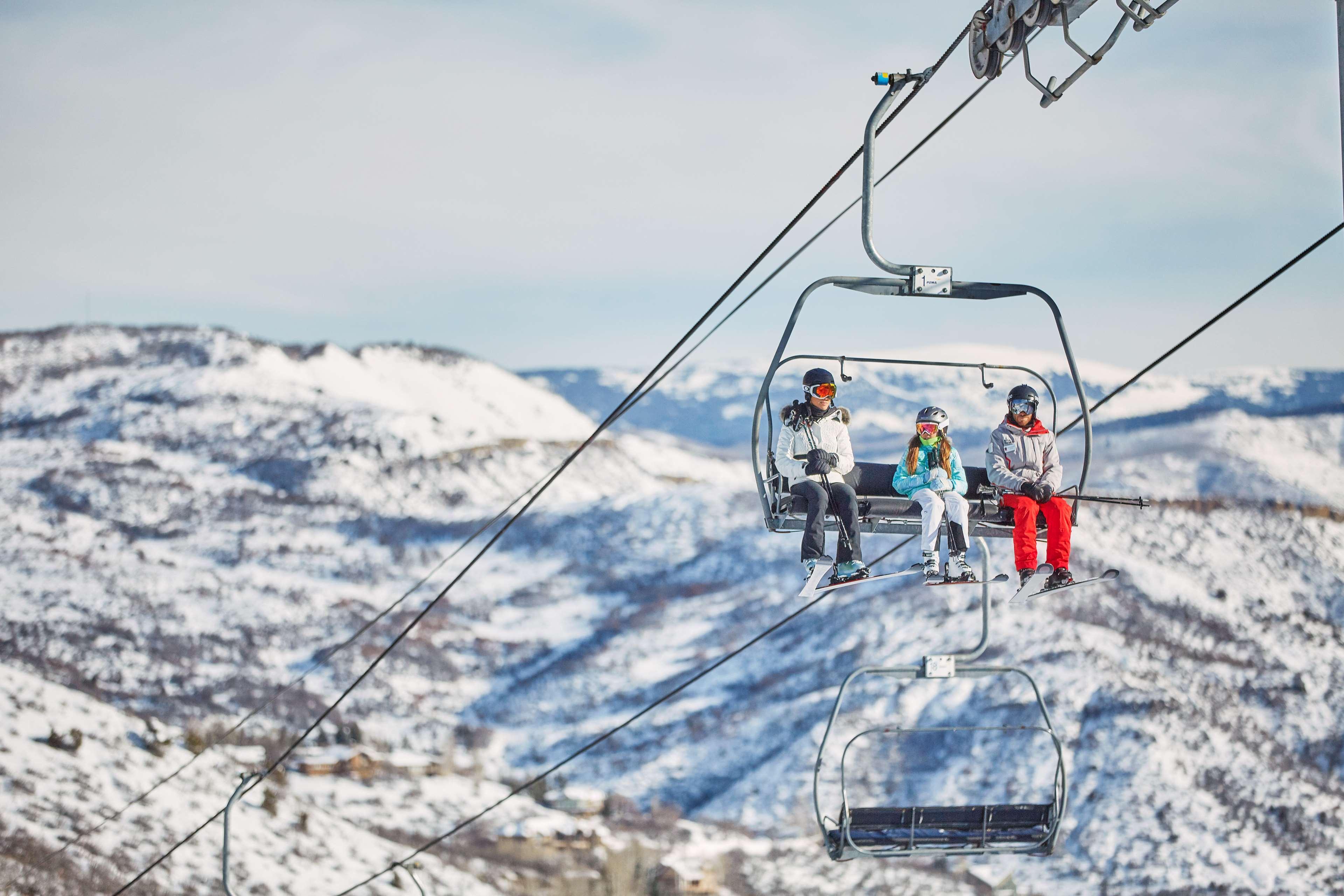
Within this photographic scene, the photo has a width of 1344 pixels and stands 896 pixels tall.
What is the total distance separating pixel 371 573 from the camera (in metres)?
147

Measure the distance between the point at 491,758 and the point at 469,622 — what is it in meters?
36.1

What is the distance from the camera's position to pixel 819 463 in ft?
37.4

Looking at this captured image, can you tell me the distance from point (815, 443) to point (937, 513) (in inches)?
43.2

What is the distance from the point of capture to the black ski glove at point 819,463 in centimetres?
1141

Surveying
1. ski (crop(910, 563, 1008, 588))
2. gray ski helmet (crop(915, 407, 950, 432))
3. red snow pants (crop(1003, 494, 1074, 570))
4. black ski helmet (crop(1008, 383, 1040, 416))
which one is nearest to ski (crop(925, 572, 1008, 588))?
ski (crop(910, 563, 1008, 588))

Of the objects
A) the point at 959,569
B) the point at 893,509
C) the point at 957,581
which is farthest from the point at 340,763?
the point at 957,581

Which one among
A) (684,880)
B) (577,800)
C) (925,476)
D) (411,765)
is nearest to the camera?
(925,476)

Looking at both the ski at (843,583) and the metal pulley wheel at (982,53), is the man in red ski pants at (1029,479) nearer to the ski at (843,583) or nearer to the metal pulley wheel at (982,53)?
the ski at (843,583)

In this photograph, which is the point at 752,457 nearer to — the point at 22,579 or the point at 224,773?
the point at 224,773

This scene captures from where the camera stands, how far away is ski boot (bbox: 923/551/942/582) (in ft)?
36.4

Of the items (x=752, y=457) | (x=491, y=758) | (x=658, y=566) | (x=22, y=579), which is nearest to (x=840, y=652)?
(x=491, y=758)

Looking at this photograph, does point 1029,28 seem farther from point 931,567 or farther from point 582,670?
point 582,670

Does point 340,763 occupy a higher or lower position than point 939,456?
lower

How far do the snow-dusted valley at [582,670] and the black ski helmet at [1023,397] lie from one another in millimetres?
49478
